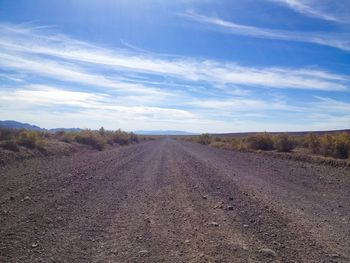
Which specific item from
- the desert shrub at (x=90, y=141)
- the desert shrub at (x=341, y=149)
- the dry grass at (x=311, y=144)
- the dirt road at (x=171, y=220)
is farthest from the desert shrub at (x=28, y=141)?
the desert shrub at (x=341, y=149)

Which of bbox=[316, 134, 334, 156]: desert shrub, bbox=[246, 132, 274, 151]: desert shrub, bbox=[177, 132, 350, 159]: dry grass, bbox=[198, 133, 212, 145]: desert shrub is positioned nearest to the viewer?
bbox=[177, 132, 350, 159]: dry grass

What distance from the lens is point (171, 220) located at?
7.79 metres

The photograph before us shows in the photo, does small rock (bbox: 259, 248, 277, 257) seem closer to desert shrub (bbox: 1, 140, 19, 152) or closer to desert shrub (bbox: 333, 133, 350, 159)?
desert shrub (bbox: 1, 140, 19, 152)

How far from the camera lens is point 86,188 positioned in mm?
11750

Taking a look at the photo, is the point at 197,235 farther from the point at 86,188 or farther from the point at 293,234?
the point at 86,188

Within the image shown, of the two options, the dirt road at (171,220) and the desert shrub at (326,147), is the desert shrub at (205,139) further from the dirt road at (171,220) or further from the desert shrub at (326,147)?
the dirt road at (171,220)

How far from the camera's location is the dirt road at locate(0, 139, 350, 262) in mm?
5680

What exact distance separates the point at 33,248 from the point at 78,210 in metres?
2.83

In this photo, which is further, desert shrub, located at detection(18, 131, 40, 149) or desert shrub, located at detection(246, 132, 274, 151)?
desert shrub, located at detection(246, 132, 274, 151)

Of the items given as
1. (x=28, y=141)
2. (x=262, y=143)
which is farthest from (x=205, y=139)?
(x=28, y=141)

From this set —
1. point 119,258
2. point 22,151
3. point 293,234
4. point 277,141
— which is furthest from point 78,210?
point 277,141

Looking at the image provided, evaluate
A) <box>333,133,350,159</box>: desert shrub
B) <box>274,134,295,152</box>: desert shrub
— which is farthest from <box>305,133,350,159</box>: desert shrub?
Result: <box>274,134,295,152</box>: desert shrub

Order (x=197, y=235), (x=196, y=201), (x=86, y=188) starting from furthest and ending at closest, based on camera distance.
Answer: (x=86, y=188), (x=196, y=201), (x=197, y=235)

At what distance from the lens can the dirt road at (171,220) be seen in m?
5.68
